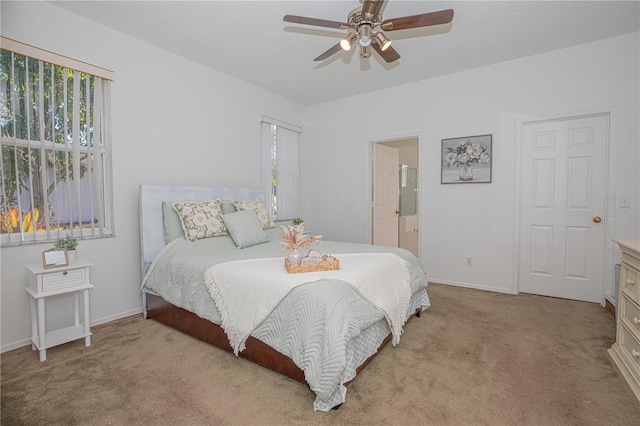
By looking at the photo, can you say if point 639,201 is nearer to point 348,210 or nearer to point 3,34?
point 348,210

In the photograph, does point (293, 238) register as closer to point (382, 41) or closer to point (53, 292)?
point (382, 41)

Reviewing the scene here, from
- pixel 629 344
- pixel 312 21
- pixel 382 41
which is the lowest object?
pixel 629 344

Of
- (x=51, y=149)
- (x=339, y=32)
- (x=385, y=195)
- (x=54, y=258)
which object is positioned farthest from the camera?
(x=385, y=195)

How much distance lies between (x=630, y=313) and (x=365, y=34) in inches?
99.0

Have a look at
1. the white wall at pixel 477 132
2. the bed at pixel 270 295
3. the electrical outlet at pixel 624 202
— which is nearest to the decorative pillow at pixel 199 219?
the bed at pixel 270 295

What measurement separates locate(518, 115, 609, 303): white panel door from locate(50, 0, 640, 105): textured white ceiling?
3.03 feet

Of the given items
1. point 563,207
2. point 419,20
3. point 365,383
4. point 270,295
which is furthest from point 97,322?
point 563,207

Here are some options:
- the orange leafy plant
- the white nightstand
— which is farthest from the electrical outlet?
the orange leafy plant

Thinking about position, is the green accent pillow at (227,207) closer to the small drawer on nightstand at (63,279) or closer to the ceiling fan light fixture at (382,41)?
the small drawer on nightstand at (63,279)

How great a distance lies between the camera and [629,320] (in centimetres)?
195

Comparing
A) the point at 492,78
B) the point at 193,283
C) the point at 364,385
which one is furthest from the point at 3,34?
the point at 492,78

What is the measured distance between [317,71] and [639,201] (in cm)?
359

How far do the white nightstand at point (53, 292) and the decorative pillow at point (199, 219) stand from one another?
31.7 inches

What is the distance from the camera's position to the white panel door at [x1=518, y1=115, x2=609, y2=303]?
318 centimetres
